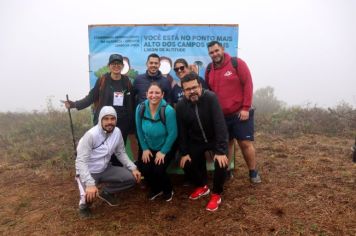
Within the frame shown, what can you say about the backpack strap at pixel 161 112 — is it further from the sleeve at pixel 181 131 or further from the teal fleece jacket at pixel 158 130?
the sleeve at pixel 181 131

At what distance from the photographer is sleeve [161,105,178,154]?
15.3ft

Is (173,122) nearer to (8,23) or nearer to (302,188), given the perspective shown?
(302,188)

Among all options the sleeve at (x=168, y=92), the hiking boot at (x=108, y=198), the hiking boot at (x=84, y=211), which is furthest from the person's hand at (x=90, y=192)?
the sleeve at (x=168, y=92)

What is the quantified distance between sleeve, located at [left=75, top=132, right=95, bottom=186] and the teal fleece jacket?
2.61 feet

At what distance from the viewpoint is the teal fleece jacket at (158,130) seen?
185 inches

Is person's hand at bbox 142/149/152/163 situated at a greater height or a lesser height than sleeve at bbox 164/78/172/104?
lesser

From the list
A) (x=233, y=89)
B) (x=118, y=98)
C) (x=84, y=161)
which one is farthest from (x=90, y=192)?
(x=233, y=89)

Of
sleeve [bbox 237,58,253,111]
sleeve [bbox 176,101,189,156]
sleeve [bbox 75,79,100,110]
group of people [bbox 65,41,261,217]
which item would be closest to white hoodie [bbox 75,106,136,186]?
group of people [bbox 65,41,261,217]

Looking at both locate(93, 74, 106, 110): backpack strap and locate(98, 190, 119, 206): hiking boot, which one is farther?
locate(93, 74, 106, 110): backpack strap

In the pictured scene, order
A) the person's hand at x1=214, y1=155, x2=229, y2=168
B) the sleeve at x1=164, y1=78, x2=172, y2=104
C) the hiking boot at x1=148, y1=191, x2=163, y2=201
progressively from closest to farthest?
the person's hand at x1=214, y1=155, x2=229, y2=168
the hiking boot at x1=148, y1=191, x2=163, y2=201
the sleeve at x1=164, y1=78, x2=172, y2=104

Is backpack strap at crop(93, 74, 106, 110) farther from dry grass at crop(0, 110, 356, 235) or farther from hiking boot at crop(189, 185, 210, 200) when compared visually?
hiking boot at crop(189, 185, 210, 200)

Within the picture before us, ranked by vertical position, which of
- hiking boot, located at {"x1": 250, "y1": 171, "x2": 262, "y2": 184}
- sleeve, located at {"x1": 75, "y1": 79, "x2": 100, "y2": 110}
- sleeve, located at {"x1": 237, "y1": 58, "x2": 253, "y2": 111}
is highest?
sleeve, located at {"x1": 237, "y1": 58, "x2": 253, "y2": 111}

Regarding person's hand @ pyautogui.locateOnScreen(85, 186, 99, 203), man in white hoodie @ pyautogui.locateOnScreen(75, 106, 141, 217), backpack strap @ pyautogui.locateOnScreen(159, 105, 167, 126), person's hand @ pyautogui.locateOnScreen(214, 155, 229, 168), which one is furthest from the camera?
backpack strap @ pyautogui.locateOnScreen(159, 105, 167, 126)

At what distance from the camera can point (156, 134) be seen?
474 centimetres
